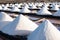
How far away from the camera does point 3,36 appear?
1745 cm

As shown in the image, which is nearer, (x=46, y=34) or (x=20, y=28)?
(x=46, y=34)

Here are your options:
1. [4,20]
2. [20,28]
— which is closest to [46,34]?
[20,28]

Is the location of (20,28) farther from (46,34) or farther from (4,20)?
(46,34)

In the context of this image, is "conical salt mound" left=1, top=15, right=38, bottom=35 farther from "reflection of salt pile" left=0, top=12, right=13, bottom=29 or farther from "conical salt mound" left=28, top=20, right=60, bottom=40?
"conical salt mound" left=28, top=20, right=60, bottom=40

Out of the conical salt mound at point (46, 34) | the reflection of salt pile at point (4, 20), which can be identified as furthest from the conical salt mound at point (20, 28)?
the conical salt mound at point (46, 34)

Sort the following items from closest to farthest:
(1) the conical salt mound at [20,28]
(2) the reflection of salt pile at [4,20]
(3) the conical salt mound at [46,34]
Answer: (3) the conical salt mound at [46,34]
(1) the conical salt mound at [20,28]
(2) the reflection of salt pile at [4,20]

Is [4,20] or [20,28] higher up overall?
[4,20]

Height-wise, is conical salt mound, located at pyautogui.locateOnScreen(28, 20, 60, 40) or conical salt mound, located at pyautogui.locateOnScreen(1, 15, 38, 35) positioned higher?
conical salt mound, located at pyautogui.locateOnScreen(1, 15, 38, 35)

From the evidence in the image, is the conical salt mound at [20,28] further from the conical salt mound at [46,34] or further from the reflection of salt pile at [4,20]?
the conical salt mound at [46,34]

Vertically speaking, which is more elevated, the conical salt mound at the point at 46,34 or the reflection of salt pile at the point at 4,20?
the reflection of salt pile at the point at 4,20

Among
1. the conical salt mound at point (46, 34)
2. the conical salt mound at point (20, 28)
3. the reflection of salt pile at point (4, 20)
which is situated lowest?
the conical salt mound at point (46, 34)

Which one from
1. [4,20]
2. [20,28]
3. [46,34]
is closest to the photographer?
[46,34]

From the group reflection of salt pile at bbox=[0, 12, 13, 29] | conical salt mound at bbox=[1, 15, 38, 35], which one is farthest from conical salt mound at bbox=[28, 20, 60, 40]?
reflection of salt pile at bbox=[0, 12, 13, 29]

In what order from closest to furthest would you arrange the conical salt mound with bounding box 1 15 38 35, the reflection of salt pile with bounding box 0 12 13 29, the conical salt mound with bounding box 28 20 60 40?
the conical salt mound with bounding box 28 20 60 40 → the conical salt mound with bounding box 1 15 38 35 → the reflection of salt pile with bounding box 0 12 13 29
